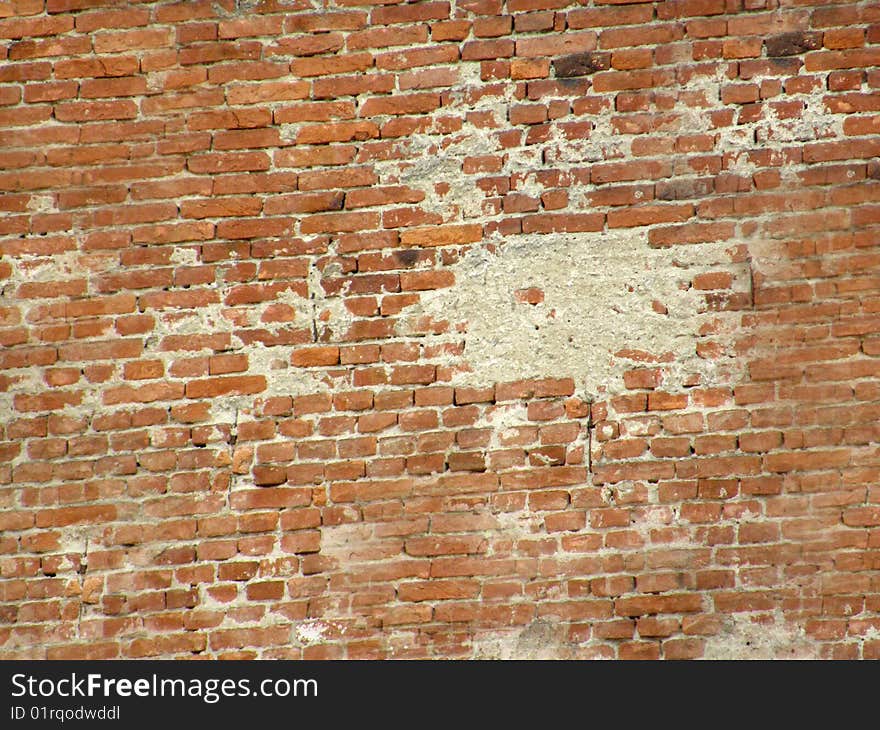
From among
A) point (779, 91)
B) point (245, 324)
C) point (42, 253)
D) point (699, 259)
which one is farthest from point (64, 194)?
point (779, 91)

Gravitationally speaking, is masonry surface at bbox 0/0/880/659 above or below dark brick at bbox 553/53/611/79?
below

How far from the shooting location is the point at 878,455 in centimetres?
341

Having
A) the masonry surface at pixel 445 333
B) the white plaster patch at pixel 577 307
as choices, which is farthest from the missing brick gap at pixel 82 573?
the white plaster patch at pixel 577 307

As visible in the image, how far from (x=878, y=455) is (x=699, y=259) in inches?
35.2

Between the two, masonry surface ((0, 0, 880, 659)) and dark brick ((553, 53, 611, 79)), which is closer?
masonry surface ((0, 0, 880, 659))

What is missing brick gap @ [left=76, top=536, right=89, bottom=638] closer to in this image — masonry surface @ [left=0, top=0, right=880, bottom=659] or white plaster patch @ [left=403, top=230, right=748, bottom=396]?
masonry surface @ [left=0, top=0, right=880, bottom=659]

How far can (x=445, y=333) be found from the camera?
3502 mm

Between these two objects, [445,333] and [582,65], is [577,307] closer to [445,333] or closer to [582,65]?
[445,333]

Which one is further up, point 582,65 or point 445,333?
point 582,65

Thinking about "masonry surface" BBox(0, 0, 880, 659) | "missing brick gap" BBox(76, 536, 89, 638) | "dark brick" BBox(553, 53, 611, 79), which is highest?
"dark brick" BBox(553, 53, 611, 79)

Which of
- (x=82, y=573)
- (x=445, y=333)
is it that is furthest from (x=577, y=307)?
(x=82, y=573)

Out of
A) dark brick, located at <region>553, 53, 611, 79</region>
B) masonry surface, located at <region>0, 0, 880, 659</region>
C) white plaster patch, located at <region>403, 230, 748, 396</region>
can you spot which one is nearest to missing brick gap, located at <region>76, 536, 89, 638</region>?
masonry surface, located at <region>0, 0, 880, 659</region>

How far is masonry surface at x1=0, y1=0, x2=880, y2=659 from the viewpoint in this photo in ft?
11.2

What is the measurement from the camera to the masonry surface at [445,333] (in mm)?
3424
